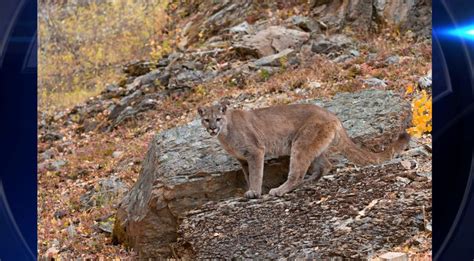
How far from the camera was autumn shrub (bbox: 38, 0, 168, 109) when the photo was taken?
3787mm

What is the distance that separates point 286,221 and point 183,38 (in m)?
0.97

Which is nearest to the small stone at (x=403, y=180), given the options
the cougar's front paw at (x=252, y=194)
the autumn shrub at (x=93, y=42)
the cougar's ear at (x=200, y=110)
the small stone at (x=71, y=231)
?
the cougar's front paw at (x=252, y=194)

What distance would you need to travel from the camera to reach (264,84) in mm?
3826

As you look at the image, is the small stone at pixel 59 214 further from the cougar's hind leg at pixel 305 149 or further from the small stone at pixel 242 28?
the small stone at pixel 242 28

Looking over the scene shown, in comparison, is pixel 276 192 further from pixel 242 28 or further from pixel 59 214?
pixel 59 214

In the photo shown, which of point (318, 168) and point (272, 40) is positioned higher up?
point (272, 40)

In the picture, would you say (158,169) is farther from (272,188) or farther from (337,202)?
(337,202)

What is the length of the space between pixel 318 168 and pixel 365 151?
22 centimetres

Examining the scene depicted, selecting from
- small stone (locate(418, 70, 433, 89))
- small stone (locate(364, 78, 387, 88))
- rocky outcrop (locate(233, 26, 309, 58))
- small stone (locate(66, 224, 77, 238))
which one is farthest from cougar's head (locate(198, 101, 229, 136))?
small stone (locate(418, 70, 433, 89))

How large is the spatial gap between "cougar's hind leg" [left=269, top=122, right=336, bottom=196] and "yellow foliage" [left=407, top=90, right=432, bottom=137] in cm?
36

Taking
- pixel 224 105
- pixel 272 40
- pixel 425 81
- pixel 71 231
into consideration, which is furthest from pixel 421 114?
pixel 71 231

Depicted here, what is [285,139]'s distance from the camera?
12.6 ft

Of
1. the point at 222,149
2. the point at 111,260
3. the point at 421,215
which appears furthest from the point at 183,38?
the point at 421,215

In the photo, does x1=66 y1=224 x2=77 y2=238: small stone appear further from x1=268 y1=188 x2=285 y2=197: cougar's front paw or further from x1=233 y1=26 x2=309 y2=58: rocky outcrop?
x1=233 y1=26 x2=309 y2=58: rocky outcrop
